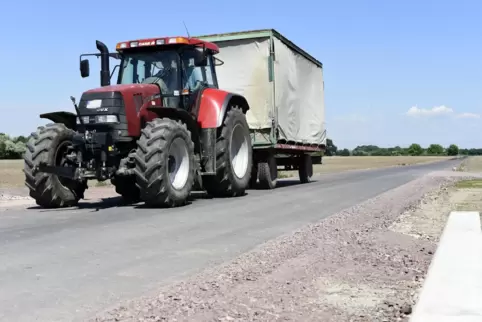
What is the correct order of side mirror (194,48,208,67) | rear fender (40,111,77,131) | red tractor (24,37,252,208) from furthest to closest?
side mirror (194,48,208,67), rear fender (40,111,77,131), red tractor (24,37,252,208)

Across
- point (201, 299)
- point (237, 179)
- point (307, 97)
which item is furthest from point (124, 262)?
point (307, 97)

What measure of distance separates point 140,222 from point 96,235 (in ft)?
4.36

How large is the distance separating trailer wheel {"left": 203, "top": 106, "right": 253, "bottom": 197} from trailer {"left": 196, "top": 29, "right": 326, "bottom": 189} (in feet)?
4.81

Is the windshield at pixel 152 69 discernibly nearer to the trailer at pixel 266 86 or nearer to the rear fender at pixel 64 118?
the rear fender at pixel 64 118

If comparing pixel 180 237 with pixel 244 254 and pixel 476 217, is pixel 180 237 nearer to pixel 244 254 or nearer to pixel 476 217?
pixel 244 254

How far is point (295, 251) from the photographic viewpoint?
6.49 meters

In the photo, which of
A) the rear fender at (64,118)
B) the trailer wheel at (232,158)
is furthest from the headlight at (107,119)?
the trailer wheel at (232,158)

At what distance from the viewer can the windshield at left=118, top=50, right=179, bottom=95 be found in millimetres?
12180

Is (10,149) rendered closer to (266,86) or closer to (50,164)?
(266,86)

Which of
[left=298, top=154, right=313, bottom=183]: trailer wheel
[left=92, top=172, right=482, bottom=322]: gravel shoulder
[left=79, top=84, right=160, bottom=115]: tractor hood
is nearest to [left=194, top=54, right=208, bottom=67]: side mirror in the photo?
[left=79, top=84, right=160, bottom=115]: tractor hood

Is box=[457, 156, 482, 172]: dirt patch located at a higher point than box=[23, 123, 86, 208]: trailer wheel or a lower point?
lower

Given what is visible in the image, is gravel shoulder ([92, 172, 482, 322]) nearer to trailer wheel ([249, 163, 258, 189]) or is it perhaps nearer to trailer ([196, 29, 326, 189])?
trailer ([196, 29, 326, 189])

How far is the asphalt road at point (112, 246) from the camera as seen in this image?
4605mm

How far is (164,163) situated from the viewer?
10398mm
